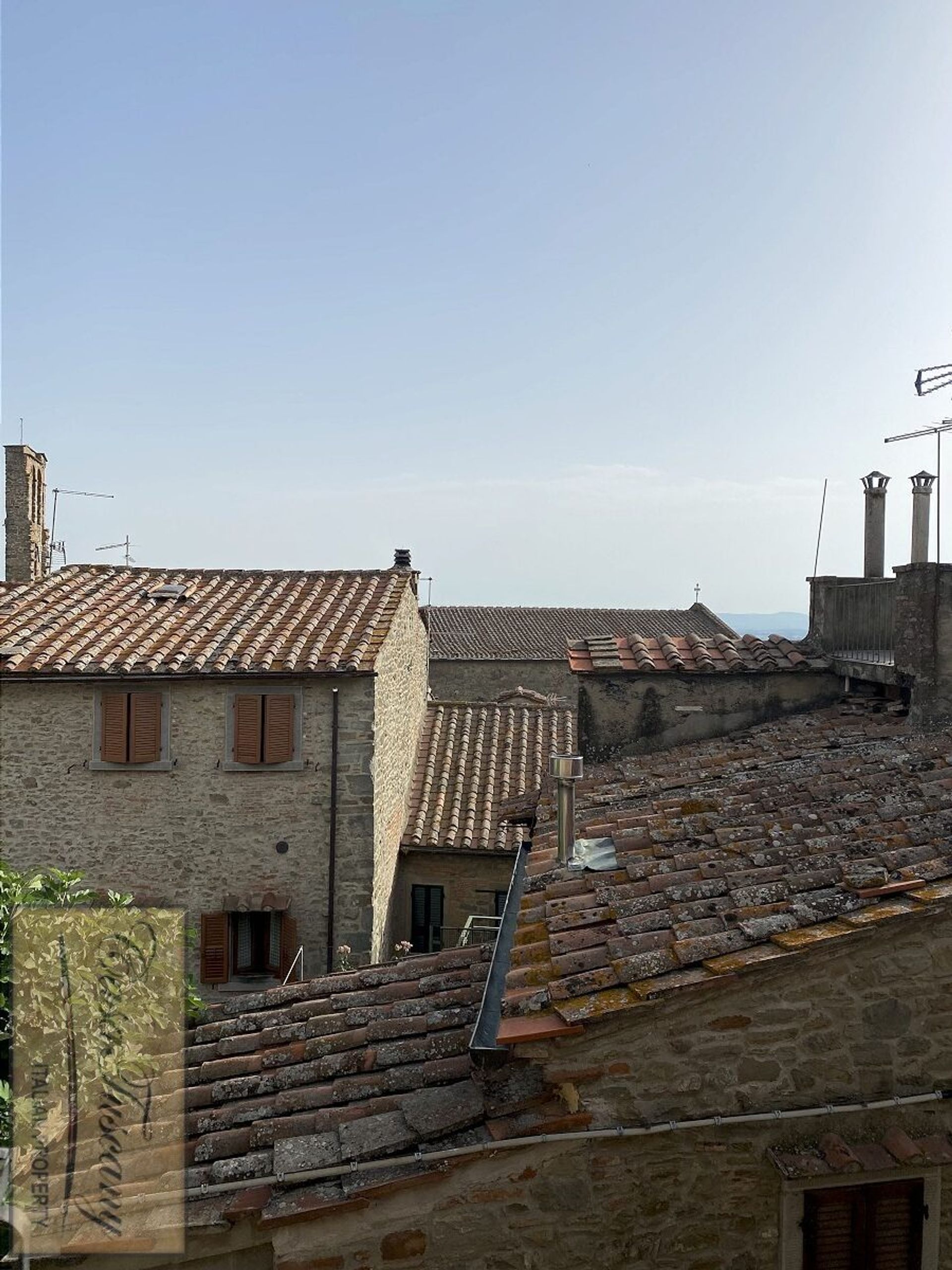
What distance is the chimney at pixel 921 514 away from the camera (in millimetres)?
10445

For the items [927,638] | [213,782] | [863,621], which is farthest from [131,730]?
[927,638]

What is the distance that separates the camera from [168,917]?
9.79 metres

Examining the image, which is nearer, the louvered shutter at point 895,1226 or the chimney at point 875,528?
the louvered shutter at point 895,1226

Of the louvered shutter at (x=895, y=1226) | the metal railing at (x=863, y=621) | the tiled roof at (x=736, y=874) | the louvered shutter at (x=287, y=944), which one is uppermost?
the metal railing at (x=863, y=621)

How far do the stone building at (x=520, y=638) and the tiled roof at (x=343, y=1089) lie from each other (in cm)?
2434

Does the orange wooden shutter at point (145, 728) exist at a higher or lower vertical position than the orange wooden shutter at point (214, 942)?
higher

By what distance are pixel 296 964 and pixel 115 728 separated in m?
4.23

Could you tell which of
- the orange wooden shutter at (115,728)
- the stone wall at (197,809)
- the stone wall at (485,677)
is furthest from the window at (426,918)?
the stone wall at (485,677)

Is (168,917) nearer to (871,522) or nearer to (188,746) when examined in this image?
(188,746)

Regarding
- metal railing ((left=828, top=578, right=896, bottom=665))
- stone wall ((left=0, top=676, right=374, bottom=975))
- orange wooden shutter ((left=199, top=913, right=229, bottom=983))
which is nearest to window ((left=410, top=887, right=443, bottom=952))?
stone wall ((left=0, top=676, right=374, bottom=975))

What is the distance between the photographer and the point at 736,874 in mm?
5453

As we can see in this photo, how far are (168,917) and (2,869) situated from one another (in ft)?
8.00

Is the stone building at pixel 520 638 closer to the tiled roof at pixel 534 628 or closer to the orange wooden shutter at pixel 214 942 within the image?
the tiled roof at pixel 534 628

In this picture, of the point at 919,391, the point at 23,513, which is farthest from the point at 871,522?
the point at 23,513
